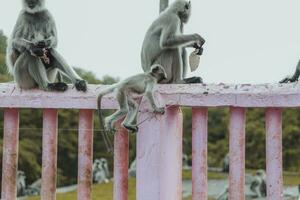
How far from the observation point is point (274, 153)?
3.90 m

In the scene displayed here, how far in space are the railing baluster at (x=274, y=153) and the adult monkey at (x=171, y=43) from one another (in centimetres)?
67

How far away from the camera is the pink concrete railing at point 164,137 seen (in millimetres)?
3895

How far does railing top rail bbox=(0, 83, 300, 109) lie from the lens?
3.81m

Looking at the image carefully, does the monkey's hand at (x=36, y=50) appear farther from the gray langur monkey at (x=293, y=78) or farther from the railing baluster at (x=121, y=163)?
the gray langur monkey at (x=293, y=78)

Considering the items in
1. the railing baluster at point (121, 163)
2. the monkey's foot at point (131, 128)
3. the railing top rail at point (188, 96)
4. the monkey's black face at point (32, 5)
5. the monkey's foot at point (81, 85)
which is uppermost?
the monkey's black face at point (32, 5)

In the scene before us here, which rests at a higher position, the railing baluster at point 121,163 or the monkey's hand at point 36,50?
the monkey's hand at point 36,50

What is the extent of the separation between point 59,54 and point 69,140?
16.9 m

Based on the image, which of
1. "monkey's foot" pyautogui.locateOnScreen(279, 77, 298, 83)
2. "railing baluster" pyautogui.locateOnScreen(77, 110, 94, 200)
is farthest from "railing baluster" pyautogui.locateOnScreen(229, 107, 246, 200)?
"railing baluster" pyautogui.locateOnScreen(77, 110, 94, 200)

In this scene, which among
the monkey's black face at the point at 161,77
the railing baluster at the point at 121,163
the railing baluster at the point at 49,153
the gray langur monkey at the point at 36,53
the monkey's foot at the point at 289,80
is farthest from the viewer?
the gray langur monkey at the point at 36,53

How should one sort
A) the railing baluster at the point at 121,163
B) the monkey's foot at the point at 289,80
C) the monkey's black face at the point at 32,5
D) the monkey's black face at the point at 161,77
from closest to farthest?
1. the monkey's foot at the point at 289,80
2. the monkey's black face at the point at 161,77
3. the railing baluster at the point at 121,163
4. the monkey's black face at the point at 32,5

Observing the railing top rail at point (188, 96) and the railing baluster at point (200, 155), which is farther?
the railing baluster at point (200, 155)

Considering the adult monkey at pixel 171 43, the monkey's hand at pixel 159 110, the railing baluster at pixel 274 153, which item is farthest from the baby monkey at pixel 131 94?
the railing baluster at pixel 274 153

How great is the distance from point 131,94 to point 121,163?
0.46 m

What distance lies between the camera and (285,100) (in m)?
3.78
